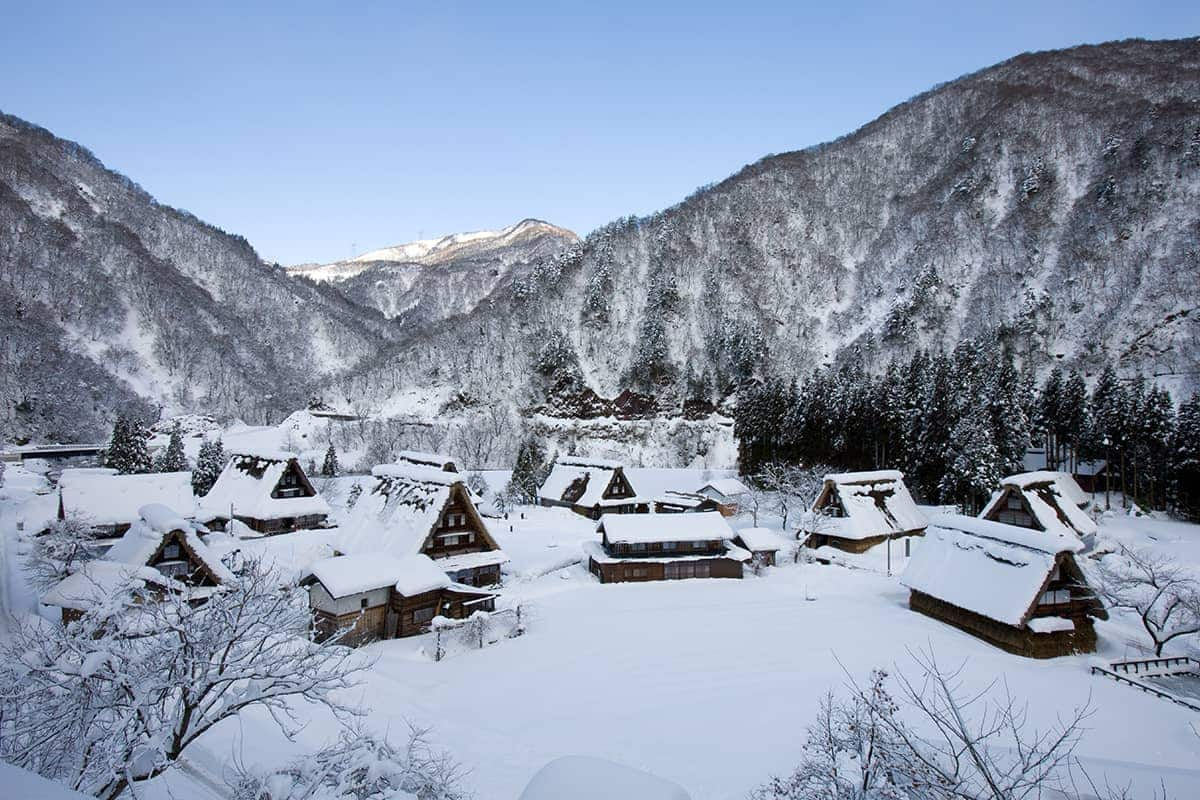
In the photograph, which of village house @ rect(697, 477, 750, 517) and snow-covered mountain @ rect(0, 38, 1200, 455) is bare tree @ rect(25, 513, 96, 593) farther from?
snow-covered mountain @ rect(0, 38, 1200, 455)

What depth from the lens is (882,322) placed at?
303 feet

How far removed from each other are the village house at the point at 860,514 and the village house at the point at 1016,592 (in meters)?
11.1

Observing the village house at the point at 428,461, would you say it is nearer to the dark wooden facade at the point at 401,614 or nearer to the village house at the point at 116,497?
the village house at the point at 116,497

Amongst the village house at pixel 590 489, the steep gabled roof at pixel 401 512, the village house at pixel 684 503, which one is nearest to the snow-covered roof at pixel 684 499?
the village house at pixel 684 503

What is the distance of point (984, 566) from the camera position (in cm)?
2362

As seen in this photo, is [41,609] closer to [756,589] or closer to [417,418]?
[756,589]

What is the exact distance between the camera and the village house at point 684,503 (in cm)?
4841

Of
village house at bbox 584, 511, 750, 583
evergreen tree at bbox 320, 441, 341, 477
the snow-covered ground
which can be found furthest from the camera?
evergreen tree at bbox 320, 441, 341, 477

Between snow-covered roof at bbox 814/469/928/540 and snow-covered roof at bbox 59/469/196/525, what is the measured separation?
43.3 meters

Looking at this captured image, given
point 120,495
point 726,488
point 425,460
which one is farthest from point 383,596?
point 726,488

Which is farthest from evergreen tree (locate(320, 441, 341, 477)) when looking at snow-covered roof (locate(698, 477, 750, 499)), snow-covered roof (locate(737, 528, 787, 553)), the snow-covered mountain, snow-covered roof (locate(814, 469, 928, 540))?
snow-covered roof (locate(814, 469, 928, 540))

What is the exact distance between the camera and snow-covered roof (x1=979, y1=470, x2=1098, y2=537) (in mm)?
30688

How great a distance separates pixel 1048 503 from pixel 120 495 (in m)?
59.0

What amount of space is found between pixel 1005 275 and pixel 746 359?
1762 inches
